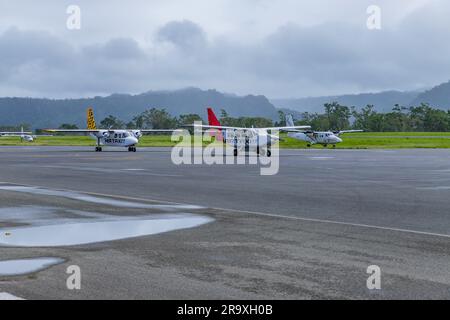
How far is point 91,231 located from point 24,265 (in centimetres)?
333

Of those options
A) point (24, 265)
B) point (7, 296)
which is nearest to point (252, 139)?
point (24, 265)

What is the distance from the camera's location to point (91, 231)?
39.0 ft

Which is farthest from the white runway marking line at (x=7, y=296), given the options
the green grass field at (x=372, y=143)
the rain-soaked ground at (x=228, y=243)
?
the green grass field at (x=372, y=143)

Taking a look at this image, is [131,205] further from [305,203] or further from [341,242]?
[341,242]

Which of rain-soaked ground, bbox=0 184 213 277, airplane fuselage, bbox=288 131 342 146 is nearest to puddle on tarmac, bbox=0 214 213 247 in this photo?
rain-soaked ground, bbox=0 184 213 277

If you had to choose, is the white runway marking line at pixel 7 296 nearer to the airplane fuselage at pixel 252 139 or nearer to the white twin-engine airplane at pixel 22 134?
the airplane fuselage at pixel 252 139

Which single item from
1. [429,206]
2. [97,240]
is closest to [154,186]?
[429,206]

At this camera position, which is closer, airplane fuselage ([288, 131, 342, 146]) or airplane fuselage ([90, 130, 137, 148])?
airplane fuselage ([90, 130, 137, 148])

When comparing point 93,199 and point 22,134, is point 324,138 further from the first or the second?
point 93,199

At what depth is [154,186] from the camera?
22984 millimetres

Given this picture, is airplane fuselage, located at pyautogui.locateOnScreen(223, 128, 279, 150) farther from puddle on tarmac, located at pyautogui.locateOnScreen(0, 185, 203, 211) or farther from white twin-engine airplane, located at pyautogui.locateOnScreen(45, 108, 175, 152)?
puddle on tarmac, located at pyautogui.locateOnScreen(0, 185, 203, 211)

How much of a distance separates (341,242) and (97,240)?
4.31 m

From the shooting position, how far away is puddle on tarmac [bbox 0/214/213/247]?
10.7 metres

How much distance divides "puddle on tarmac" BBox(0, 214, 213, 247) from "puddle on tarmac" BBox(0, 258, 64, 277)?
1.37 metres
